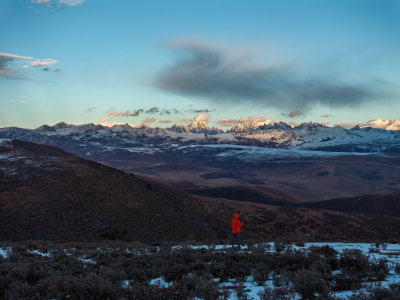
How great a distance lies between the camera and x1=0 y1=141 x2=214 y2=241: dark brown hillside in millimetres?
32594

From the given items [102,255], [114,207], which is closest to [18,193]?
[114,207]

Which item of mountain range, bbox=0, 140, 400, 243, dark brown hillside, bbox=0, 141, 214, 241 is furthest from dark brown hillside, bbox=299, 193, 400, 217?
dark brown hillside, bbox=0, 141, 214, 241

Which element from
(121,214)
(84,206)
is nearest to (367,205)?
(121,214)

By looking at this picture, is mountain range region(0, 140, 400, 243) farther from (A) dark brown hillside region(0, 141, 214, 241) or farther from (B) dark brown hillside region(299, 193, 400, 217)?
(B) dark brown hillside region(299, 193, 400, 217)

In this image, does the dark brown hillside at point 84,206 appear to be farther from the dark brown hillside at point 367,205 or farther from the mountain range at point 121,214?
the dark brown hillside at point 367,205

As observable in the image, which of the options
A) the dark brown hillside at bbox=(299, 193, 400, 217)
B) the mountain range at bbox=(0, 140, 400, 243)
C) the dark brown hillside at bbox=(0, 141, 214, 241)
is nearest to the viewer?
the dark brown hillside at bbox=(0, 141, 214, 241)

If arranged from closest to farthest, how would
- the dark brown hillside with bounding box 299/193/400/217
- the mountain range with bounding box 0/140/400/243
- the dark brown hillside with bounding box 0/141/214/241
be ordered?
the dark brown hillside with bounding box 0/141/214/241 < the mountain range with bounding box 0/140/400/243 < the dark brown hillside with bounding box 299/193/400/217

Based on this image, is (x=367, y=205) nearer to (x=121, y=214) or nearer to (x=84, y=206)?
(x=121, y=214)

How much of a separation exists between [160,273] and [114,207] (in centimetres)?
3072

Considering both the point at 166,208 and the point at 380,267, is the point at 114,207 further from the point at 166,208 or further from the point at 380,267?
the point at 380,267

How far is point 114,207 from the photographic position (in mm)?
40406

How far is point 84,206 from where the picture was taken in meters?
38.7

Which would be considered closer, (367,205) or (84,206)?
(84,206)

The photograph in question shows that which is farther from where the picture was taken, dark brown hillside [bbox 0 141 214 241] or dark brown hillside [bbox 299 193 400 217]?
dark brown hillside [bbox 299 193 400 217]
